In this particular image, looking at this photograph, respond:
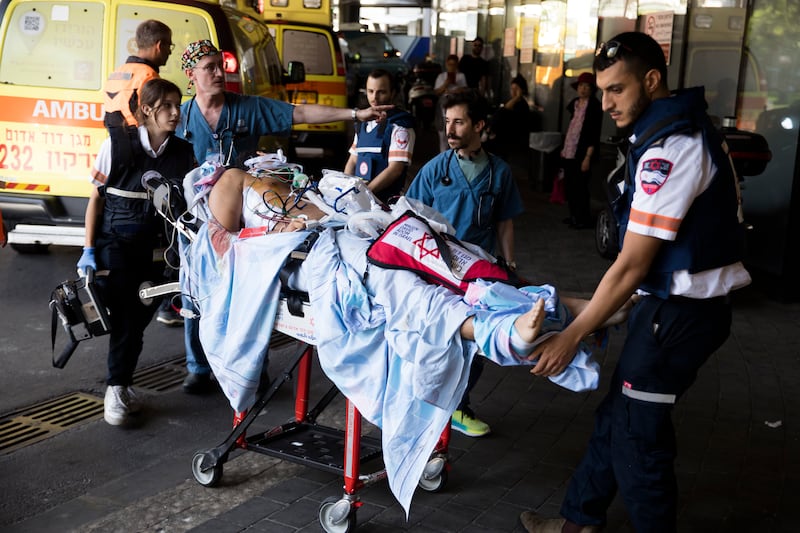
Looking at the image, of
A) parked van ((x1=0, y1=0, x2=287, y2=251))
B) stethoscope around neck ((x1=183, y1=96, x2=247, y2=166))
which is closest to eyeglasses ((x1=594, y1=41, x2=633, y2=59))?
stethoscope around neck ((x1=183, y1=96, x2=247, y2=166))

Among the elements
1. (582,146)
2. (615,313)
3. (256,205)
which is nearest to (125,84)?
(256,205)

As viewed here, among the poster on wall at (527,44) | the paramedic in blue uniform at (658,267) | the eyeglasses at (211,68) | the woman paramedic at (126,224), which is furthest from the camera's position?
the poster on wall at (527,44)

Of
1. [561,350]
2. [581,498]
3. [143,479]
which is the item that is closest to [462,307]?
[561,350]

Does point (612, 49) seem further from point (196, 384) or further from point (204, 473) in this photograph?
point (196, 384)

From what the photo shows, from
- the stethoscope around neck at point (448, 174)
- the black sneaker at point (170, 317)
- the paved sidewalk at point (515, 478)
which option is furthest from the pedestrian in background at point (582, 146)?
the stethoscope around neck at point (448, 174)

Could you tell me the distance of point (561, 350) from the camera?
3.04 metres

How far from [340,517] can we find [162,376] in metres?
2.51

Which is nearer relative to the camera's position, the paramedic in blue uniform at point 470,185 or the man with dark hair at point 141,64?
the paramedic in blue uniform at point 470,185

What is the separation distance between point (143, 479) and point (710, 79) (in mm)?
7342

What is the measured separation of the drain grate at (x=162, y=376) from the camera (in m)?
5.62

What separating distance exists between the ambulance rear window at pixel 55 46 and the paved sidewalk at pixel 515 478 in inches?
136

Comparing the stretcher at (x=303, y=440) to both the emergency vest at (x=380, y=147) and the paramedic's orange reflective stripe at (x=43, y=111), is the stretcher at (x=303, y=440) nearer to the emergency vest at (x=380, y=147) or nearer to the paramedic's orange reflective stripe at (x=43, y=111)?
the emergency vest at (x=380, y=147)

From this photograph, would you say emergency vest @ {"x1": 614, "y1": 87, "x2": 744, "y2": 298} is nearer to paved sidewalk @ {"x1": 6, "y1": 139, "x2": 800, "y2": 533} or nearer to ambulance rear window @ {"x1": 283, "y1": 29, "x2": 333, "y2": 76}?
paved sidewalk @ {"x1": 6, "y1": 139, "x2": 800, "y2": 533}

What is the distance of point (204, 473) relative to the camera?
164 inches
